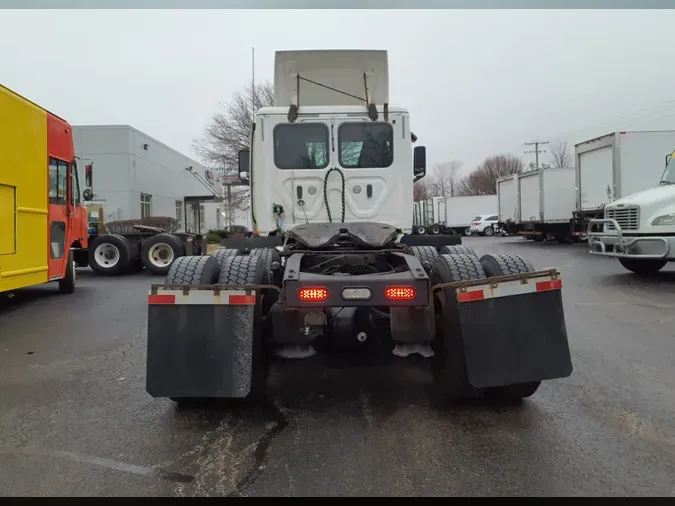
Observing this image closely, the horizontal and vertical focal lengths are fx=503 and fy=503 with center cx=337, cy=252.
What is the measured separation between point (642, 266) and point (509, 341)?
394 inches

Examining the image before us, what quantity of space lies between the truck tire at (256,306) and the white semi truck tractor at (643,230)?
9.19 m

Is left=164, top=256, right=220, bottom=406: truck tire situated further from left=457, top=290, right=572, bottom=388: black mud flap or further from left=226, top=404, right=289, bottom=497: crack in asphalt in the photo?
left=457, top=290, right=572, bottom=388: black mud flap

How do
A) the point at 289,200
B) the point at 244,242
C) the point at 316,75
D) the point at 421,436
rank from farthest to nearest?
the point at 316,75 < the point at 289,200 < the point at 244,242 < the point at 421,436

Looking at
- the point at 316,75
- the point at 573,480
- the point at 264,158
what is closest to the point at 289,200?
the point at 264,158

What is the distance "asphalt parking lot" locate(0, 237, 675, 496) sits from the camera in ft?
9.39

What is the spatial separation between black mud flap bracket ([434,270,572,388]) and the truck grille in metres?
8.58

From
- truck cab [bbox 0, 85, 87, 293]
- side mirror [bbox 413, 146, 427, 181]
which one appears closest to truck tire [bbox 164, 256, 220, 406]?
side mirror [bbox 413, 146, 427, 181]

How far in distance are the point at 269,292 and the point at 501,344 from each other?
1755 millimetres

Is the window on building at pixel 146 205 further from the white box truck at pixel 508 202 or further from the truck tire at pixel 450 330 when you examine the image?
the truck tire at pixel 450 330

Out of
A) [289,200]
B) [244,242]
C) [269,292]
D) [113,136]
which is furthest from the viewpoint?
[113,136]

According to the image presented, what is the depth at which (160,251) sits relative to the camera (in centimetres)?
1425

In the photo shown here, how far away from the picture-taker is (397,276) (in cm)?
363

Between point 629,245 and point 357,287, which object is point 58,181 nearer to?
point 357,287

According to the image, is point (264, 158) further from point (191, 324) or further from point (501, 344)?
point (501, 344)
